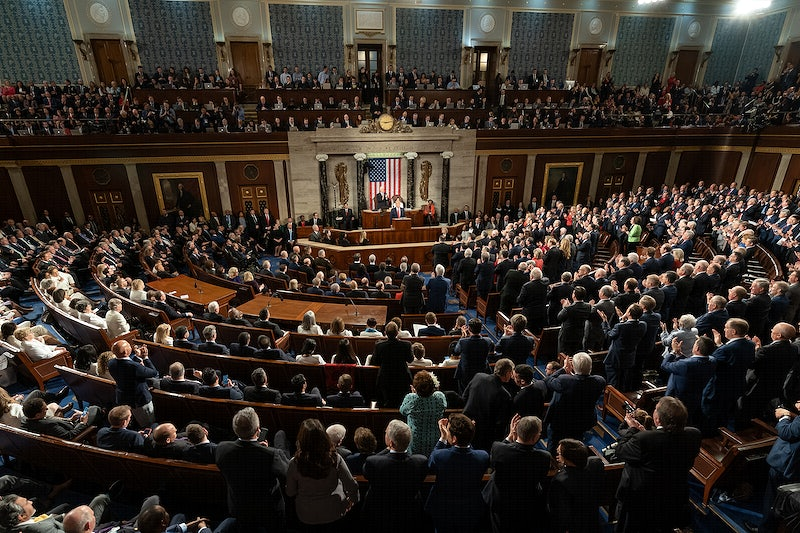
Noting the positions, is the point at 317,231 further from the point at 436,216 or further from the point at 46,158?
the point at 46,158

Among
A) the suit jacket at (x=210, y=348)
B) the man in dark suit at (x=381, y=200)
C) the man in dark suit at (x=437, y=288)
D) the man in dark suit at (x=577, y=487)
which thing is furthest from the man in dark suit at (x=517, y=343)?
the man in dark suit at (x=381, y=200)

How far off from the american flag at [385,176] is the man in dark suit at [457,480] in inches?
510

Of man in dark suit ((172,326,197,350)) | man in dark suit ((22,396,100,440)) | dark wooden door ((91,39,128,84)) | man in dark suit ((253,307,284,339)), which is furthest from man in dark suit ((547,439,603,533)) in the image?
dark wooden door ((91,39,128,84))

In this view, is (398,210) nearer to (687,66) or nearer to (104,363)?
(104,363)

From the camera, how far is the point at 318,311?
7.05m

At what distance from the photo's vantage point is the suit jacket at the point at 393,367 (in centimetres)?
413

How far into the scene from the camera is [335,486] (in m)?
2.45

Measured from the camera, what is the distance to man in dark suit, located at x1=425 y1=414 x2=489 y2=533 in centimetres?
240

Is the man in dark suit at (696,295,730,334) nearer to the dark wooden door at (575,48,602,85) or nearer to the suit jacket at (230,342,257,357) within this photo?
the suit jacket at (230,342,257,357)

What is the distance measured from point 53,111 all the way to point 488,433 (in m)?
16.8

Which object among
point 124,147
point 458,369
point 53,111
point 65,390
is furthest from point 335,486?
point 53,111

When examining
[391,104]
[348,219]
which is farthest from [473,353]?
[391,104]

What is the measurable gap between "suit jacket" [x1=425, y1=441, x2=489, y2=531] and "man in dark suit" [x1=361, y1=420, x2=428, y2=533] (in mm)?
127

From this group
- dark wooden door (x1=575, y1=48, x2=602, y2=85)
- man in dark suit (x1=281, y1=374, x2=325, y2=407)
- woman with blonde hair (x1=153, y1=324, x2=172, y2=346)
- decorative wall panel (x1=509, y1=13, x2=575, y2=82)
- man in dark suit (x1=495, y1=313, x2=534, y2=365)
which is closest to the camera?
man in dark suit (x1=281, y1=374, x2=325, y2=407)
